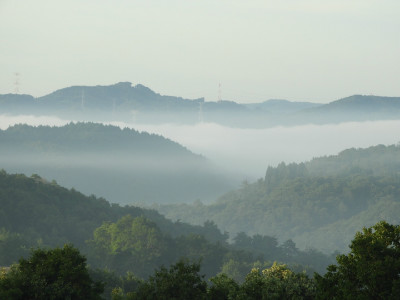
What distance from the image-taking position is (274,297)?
4191cm

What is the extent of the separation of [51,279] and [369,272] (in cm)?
2059

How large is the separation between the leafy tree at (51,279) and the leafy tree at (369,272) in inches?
618

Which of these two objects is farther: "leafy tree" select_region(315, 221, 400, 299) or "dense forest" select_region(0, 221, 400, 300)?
"dense forest" select_region(0, 221, 400, 300)

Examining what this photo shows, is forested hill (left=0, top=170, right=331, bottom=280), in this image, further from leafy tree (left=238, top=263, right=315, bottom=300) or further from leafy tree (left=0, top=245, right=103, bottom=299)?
leafy tree (left=238, top=263, right=315, bottom=300)

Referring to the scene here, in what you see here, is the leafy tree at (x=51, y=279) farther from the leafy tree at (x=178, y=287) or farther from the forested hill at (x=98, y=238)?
the forested hill at (x=98, y=238)

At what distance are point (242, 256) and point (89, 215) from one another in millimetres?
61215

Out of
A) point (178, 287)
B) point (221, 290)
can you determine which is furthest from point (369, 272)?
point (178, 287)

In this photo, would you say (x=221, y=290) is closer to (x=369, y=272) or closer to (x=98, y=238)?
(x=369, y=272)

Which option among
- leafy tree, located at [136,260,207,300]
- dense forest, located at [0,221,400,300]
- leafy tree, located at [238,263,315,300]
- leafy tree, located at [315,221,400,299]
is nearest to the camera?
leafy tree, located at [315,221,400,299]

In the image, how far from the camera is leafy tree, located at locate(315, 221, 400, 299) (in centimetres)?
3772

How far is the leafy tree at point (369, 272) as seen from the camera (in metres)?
37.7

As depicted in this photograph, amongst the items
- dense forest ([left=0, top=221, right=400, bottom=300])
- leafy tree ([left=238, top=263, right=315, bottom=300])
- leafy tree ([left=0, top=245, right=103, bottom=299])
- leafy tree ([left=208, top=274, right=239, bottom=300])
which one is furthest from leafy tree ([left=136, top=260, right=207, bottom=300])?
leafy tree ([left=0, top=245, right=103, bottom=299])

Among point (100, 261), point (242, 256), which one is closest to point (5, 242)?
point (100, 261)

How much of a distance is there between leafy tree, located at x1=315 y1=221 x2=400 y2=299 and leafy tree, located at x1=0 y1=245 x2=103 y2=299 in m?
15.7
